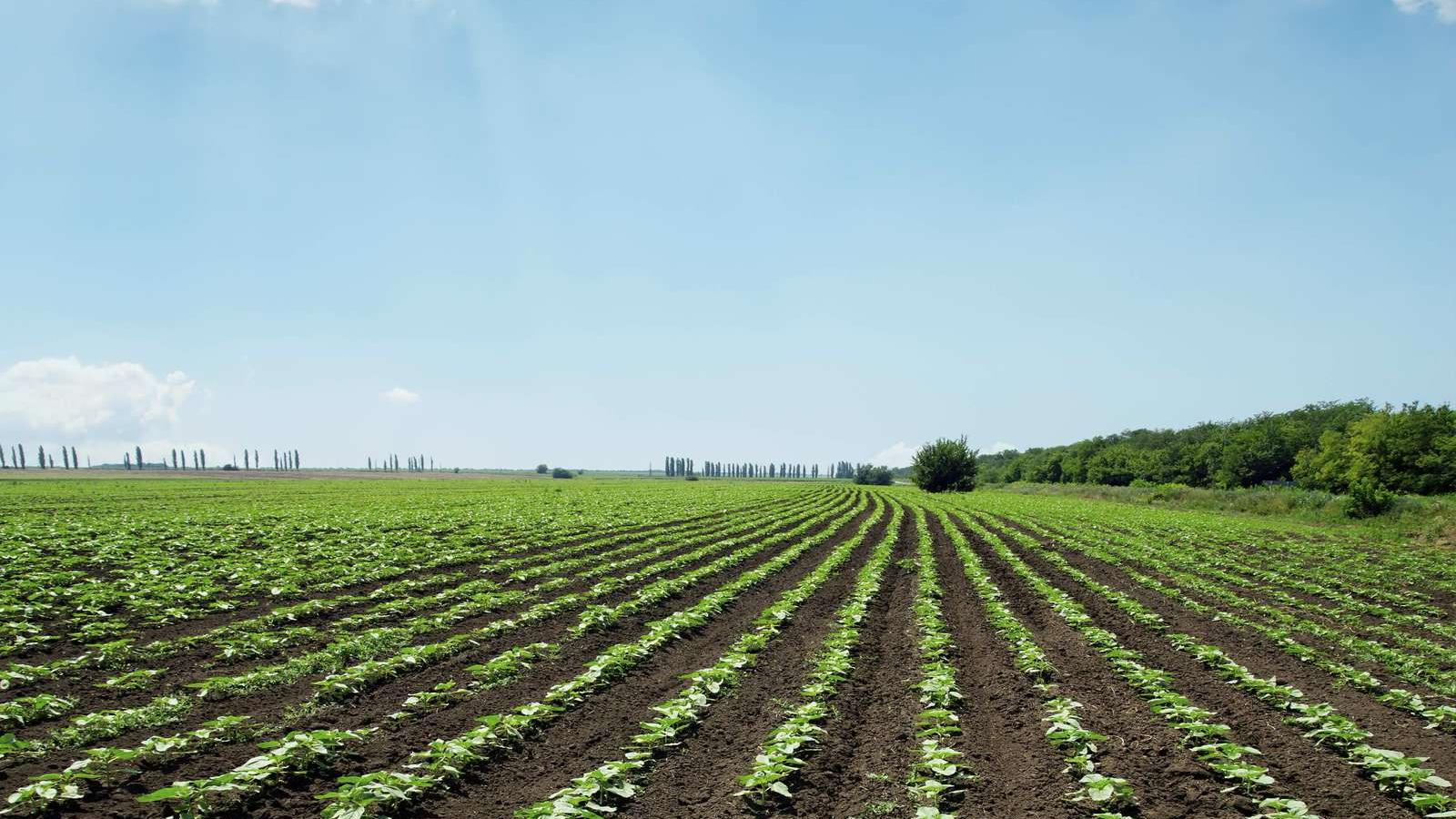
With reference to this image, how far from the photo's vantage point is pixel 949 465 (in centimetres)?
9669

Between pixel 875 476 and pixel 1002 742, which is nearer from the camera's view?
pixel 1002 742

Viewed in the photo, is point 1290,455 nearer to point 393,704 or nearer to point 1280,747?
Answer: point 1280,747

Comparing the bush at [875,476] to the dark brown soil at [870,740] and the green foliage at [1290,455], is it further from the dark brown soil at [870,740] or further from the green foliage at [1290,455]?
the dark brown soil at [870,740]

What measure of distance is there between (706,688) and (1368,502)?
4979 cm

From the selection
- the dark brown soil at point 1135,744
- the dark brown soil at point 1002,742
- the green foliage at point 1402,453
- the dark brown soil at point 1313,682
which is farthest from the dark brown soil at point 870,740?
the green foliage at point 1402,453

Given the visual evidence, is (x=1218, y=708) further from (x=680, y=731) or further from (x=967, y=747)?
(x=680, y=731)

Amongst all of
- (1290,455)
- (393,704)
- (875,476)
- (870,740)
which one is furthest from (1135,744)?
(875,476)

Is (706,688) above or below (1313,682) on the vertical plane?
above

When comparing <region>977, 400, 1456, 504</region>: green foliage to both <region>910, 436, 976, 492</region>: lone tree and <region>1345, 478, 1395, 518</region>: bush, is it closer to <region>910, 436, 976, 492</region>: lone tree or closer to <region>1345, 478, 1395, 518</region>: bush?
<region>1345, 478, 1395, 518</region>: bush

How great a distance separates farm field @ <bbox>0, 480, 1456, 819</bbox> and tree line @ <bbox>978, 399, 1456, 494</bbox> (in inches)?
1570

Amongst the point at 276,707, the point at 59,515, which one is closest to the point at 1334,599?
the point at 276,707

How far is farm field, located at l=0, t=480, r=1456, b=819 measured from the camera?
6.85 metres

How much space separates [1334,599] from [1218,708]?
513 inches

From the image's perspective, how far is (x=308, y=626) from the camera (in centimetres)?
1350
